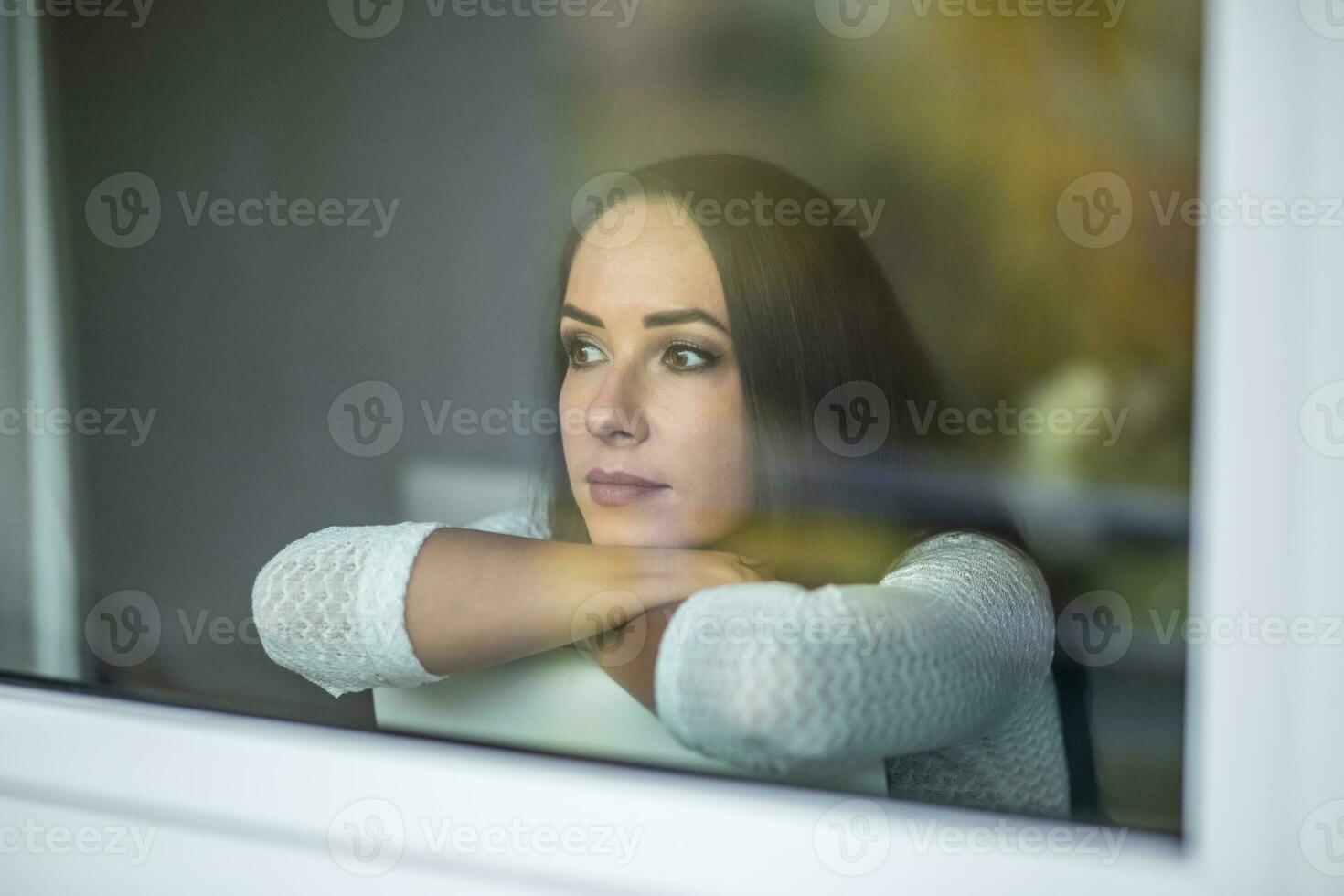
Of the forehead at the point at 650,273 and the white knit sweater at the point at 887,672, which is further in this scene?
the forehead at the point at 650,273

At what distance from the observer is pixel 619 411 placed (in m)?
0.72

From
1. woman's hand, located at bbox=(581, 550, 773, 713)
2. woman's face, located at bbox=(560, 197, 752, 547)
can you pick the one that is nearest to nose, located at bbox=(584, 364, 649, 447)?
woman's face, located at bbox=(560, 197, 752, 547)

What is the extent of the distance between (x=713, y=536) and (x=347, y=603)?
273mm

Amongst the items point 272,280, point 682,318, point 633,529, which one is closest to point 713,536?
point 633,529

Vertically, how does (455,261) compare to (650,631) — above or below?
above

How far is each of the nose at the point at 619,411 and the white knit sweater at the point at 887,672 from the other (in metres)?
0.16

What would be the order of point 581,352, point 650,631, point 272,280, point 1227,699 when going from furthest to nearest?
point 272,280 < point 581,352 < point 650,631 < point 1227,699

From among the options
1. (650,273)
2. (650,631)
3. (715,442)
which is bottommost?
(650,631)

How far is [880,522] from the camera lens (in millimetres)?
653

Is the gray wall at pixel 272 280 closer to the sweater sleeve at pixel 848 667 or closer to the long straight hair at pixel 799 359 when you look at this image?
the long straight hair at pixel 799 359

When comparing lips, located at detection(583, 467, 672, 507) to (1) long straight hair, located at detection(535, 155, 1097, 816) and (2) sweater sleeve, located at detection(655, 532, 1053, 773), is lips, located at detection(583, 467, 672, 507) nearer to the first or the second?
(1) long straight hair, located at detection(535, 155, 1097, 816)

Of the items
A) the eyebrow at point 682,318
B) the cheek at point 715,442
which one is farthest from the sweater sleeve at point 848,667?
the eyebrow at point 682,318

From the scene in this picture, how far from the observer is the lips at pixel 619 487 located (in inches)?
27.7

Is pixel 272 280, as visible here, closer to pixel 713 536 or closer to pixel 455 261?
pixel 455 261
